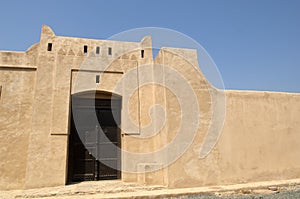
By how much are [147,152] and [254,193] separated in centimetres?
307

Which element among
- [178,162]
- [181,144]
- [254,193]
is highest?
[181,144]

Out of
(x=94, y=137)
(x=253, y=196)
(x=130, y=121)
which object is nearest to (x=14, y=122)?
(x=94, y=137)

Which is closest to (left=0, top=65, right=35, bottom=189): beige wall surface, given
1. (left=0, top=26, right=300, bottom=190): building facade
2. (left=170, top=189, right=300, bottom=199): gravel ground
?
(left=0, top=26, right=300, bottom=190): building facade

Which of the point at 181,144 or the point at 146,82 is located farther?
the point at 146,82

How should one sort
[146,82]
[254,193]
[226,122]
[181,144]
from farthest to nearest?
1. [146,82]
2. [226,122]
3. [181,144]
4. [254,193]

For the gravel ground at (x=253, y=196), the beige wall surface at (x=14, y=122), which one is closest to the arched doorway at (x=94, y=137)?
the beige wall surface at (x=14, y=122)

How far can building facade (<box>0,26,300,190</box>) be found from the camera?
249 inches

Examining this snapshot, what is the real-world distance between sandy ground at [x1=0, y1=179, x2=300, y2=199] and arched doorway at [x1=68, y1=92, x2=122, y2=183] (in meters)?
0.69

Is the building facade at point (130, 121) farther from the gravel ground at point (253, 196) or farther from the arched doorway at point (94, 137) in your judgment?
the gravel ground at point (253, 196)

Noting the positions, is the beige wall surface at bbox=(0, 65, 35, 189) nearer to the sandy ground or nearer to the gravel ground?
the sandy ground

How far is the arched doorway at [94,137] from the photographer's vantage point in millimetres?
7035

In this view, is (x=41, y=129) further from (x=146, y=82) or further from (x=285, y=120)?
(x=285, y=120)

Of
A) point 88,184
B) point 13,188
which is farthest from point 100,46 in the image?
point 13,188

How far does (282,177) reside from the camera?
7.19 m
